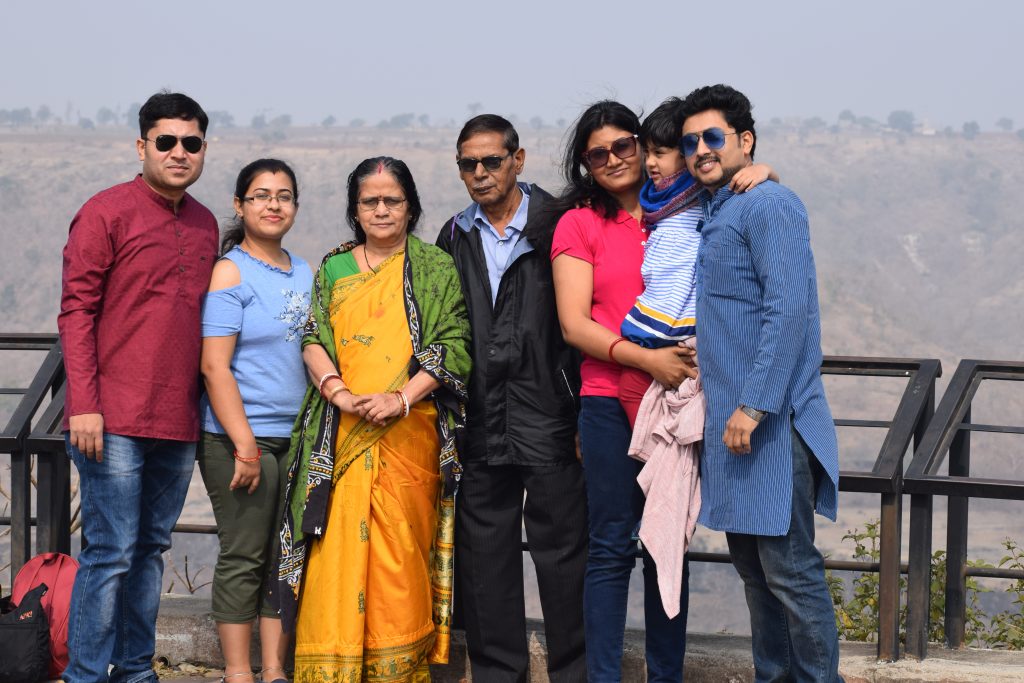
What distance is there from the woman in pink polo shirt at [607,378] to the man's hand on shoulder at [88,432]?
4.44ft

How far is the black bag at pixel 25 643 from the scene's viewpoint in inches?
140

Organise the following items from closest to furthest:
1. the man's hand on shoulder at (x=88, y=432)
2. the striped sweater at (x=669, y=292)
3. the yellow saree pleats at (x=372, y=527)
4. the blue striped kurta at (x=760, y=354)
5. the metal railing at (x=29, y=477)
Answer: the blue striped kurta at (x=760, y=354)
the striped sweater at (x=669, y=292)
the man's hand on shoulder at (x=88, y=432)
the yellow saree pleats at (x=372, y=527)
the metal railing at (x=29, y=477)

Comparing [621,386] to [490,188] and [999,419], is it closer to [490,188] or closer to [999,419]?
[490,188]

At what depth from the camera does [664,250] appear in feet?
10.2

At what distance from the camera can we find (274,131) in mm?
77500

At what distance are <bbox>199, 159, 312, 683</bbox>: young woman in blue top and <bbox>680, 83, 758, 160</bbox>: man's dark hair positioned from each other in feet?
4.17

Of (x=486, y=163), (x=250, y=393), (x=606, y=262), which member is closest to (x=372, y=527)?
(x=250, y=393)

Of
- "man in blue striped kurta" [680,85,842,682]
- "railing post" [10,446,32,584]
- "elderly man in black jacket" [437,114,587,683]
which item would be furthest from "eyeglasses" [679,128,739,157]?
"railing post" [10,446,32,584]

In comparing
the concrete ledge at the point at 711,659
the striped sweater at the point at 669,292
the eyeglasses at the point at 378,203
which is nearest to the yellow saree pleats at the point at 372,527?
the eyeglasses at the point at 378,203

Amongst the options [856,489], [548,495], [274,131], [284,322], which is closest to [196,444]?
[284,322]

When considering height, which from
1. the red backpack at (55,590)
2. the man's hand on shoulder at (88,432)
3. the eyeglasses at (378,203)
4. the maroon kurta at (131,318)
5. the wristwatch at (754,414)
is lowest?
the red backpack at (55,590)

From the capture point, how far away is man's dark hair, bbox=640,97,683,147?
123 inches

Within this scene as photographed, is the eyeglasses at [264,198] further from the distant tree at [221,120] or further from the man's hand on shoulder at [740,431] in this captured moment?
the distant tree at [221,120]

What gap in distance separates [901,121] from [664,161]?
76336 millimetres
